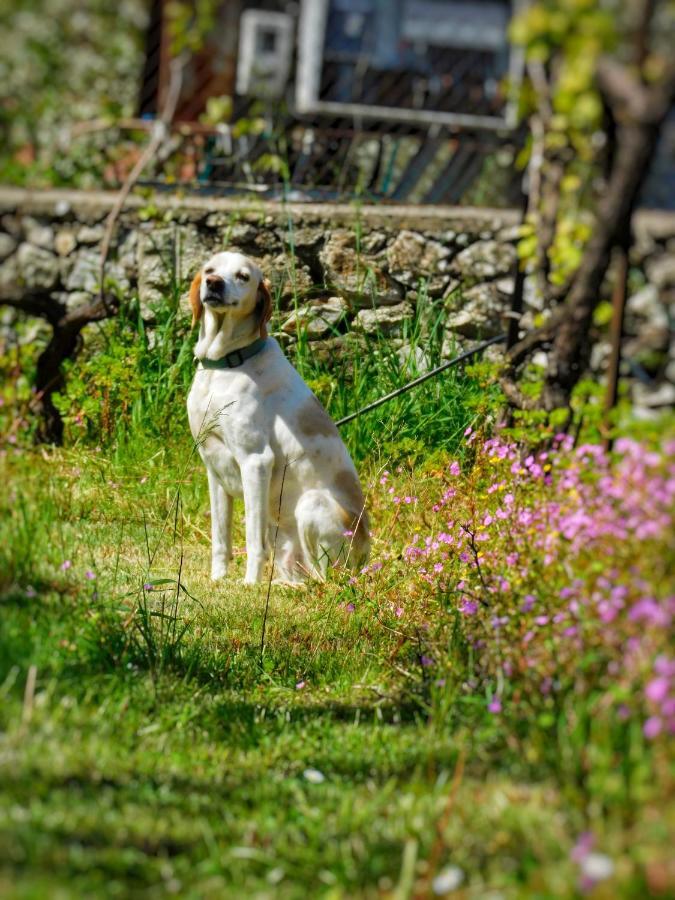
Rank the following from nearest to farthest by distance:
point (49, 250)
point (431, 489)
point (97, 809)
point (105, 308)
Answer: point (97, 809) < point (431, 489) < point (105, 308) < point (49, 250)

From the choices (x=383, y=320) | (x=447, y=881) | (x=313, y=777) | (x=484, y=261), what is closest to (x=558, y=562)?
(x=313, y=777)

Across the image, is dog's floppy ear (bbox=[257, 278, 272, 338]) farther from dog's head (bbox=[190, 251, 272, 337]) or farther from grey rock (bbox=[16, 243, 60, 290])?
grey rock (bbox=[16, 243, 60, 290])

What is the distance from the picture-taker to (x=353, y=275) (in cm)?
595

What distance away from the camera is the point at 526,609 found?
3.52 m

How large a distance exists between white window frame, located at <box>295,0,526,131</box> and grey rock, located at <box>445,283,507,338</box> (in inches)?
167

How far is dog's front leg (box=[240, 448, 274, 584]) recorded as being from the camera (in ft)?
15.5

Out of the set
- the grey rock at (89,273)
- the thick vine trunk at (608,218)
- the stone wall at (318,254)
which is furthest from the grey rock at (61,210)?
the thick vine trunk at (608,218)

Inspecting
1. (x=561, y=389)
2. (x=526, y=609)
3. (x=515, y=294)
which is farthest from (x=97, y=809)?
(x=515, y=294)

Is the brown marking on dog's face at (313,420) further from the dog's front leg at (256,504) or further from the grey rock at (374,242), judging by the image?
the grey rock at (374,242)

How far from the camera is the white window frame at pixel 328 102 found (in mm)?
10531

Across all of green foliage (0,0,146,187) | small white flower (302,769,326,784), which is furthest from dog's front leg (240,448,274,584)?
green foliage (0,0,146,187)

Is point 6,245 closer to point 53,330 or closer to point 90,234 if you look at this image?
point 90,234

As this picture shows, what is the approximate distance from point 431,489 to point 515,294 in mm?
897

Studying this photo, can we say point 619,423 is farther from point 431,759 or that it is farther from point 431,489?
point 431,489
